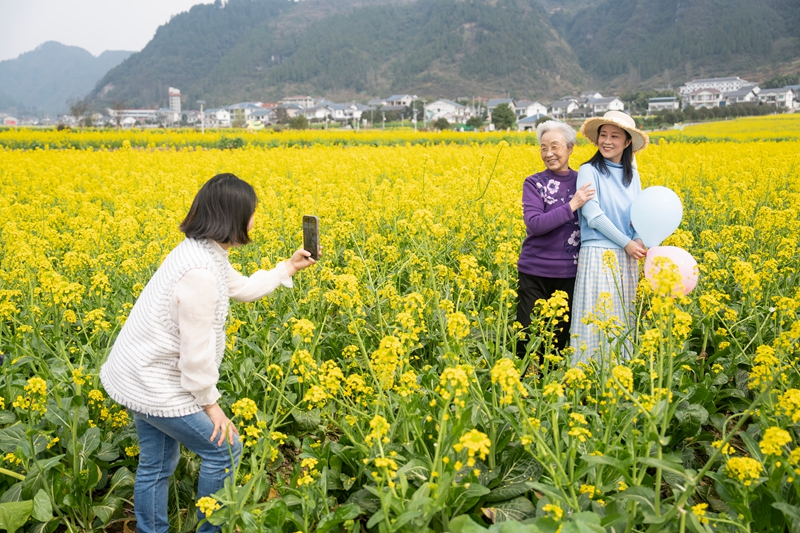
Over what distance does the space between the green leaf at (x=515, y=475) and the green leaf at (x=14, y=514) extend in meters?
1.88

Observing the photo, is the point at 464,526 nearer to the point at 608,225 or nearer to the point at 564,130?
the point at 608,225

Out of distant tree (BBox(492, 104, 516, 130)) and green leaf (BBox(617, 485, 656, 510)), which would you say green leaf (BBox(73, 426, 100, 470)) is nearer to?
green leaf (BBox(617, 485, 656, 510))

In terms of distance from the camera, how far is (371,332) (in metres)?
3.61

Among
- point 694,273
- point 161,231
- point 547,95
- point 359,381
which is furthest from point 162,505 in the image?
point 547,95

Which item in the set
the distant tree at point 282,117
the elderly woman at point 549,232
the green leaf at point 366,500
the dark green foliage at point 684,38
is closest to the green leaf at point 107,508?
the green leaf at point 366,500

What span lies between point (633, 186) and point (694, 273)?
0.70m

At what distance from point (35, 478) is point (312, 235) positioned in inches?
63.2

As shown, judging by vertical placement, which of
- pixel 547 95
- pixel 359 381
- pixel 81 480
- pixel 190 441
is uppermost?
pixel 547 95

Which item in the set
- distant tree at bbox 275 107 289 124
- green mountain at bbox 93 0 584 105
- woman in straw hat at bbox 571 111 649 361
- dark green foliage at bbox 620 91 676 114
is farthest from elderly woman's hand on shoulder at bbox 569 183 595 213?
green mountain at bbox 93 0 584 105

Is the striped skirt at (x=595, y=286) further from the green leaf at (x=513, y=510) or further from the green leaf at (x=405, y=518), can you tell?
the green leaf at (x=405, y=518)

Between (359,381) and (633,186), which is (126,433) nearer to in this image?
(359,381)

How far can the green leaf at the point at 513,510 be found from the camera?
2.37m

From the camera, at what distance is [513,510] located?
240cm

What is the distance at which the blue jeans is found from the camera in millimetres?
2377
